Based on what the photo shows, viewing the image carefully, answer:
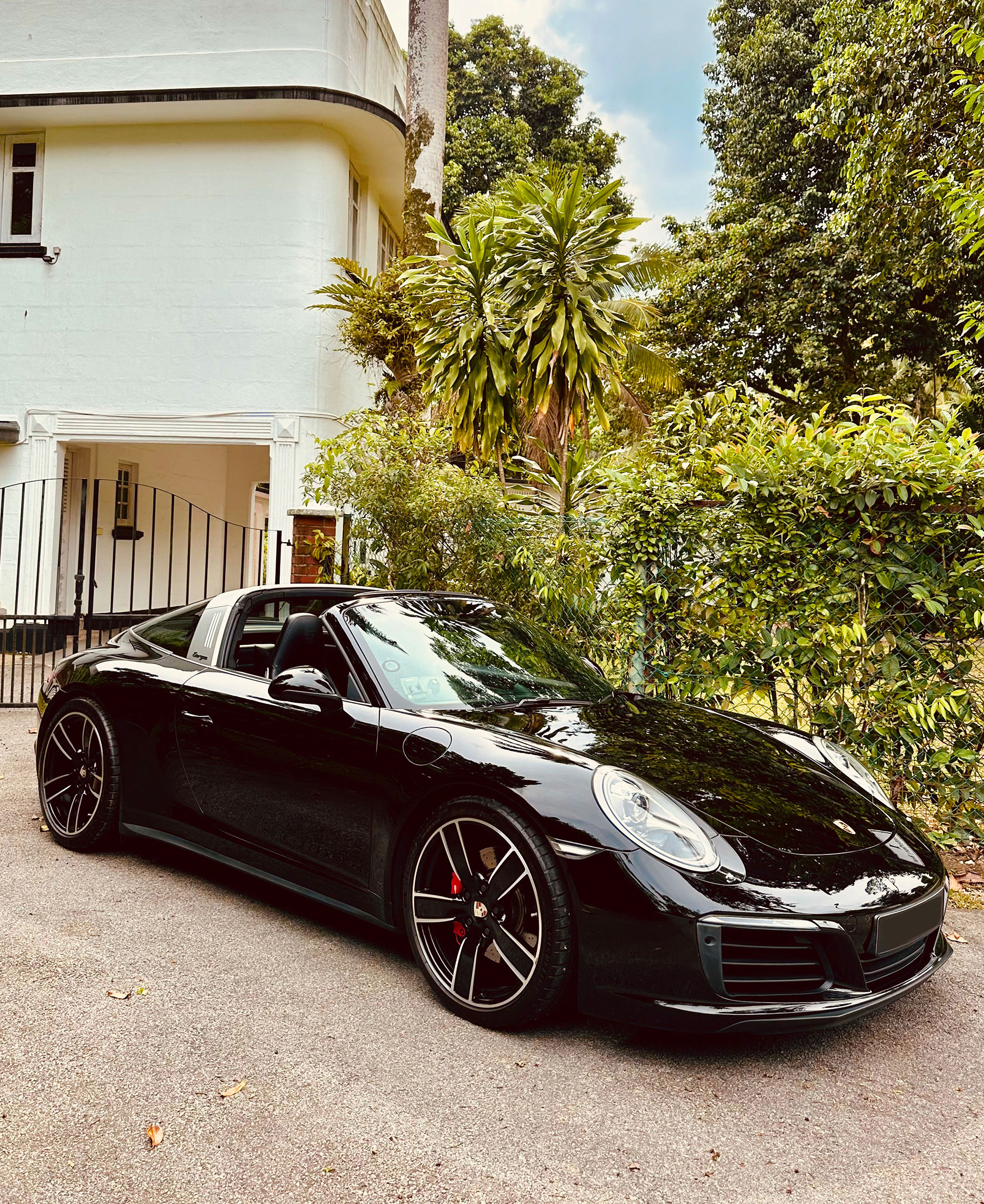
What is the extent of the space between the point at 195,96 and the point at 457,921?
11.4 meters

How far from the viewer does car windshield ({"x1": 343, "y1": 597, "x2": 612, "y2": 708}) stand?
350 centimetres

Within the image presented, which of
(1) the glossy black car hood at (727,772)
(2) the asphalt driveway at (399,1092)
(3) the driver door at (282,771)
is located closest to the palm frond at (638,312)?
(1) the glossy black car hood at (727,772)

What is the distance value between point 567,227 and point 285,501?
5.31 m

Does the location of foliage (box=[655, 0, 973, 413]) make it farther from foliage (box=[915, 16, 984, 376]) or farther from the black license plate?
the black license plate

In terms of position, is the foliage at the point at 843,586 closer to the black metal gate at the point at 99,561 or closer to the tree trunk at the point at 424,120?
the black metal gate at the point at 99,561

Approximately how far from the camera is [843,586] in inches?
188

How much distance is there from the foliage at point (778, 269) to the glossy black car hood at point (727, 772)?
14.0 meters

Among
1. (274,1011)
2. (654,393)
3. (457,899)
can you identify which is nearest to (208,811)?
(274,1011)

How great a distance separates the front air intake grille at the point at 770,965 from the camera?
2514mm

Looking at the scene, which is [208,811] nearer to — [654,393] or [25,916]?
[25,916]

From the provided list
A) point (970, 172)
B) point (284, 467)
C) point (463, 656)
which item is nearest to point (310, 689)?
point (463, 656)

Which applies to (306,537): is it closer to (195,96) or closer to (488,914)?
(488,914)

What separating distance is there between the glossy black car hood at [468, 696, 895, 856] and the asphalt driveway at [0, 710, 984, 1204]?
0.64 m

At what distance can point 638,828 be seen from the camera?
8.86 ft
